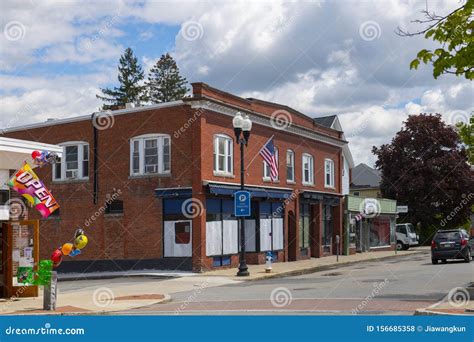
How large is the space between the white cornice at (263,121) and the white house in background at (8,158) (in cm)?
984

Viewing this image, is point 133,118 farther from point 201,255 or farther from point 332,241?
point 332,241

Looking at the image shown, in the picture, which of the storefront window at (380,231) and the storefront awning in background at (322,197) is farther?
the storefront window at (380,231)

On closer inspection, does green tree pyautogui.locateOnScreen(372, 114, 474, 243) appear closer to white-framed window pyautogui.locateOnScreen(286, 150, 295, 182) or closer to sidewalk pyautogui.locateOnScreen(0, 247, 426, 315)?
white-framed window pyautogui.locateOnScreen(286, 150, 295, 182)

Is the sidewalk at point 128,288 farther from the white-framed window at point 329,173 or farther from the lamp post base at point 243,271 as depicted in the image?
the white-framed window at point 329,173

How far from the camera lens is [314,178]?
1544 inches

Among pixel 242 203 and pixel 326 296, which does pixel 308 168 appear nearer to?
pixel 242 203

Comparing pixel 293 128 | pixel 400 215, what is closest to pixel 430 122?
pixel 400 215

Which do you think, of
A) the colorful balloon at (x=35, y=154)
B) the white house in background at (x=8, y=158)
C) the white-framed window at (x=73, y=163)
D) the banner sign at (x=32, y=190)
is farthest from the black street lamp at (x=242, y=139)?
Answer: the white-framed window at (x=73, y=163)

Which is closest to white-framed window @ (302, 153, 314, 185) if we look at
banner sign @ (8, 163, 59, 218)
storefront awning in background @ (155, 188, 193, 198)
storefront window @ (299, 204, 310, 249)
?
storefront window @ (299, 204, 310, 249)

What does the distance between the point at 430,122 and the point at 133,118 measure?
3552cm

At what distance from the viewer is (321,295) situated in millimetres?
17500

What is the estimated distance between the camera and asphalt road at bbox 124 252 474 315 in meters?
14.4

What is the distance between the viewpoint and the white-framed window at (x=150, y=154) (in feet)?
95.9

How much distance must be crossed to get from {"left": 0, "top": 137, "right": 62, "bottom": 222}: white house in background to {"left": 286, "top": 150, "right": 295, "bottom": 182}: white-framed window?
18.2 m
